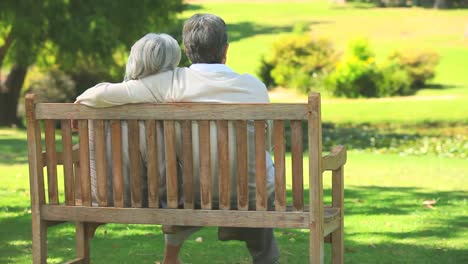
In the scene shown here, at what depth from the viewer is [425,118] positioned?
25.0 metres

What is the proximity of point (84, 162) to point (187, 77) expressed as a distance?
0.70 meters

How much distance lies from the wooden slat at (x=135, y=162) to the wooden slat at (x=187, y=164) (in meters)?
0.25

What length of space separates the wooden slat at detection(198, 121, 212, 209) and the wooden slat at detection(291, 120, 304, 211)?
432mm

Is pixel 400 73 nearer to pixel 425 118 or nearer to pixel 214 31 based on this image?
pixel 425 118

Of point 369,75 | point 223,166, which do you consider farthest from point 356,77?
point 223,166

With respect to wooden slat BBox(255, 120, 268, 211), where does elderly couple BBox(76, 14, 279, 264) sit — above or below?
above

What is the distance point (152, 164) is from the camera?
5129 millimetres

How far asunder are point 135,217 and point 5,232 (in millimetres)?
2883

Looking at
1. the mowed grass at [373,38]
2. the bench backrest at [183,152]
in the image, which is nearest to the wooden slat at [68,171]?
the bench backrest at [183,152]

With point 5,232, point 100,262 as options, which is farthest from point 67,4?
point 100,262

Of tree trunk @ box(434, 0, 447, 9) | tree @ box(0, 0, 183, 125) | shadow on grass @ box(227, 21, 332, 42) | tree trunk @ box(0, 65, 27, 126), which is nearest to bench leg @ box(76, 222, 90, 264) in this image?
tree @ box(0, 0, 183, 125)

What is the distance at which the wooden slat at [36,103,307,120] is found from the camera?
478 cm

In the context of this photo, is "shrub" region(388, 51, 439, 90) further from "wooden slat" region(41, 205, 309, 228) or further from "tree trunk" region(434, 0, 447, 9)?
"tree trunk" region(434, 0, 447, 9)

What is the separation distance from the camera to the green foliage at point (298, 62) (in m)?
35.2
